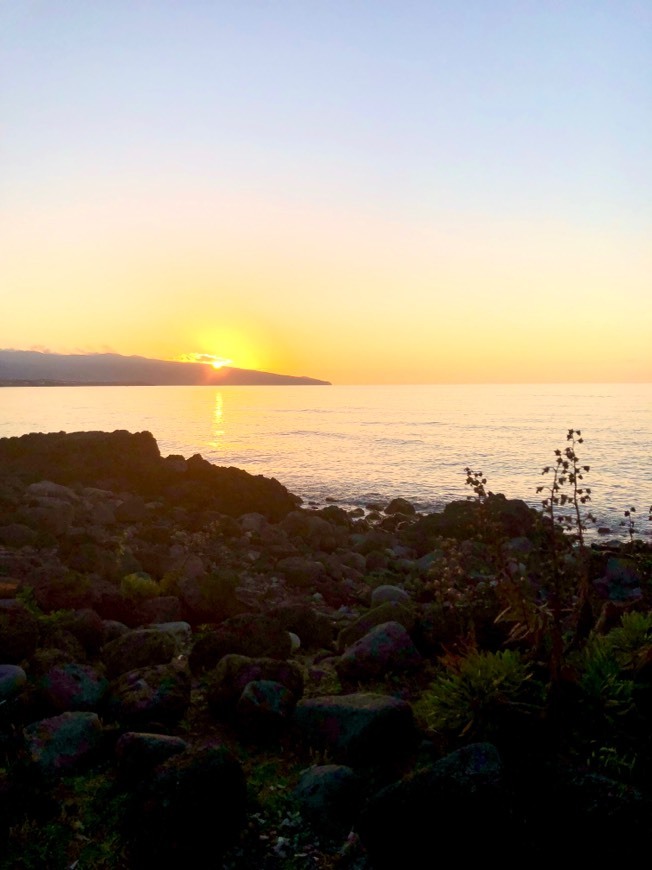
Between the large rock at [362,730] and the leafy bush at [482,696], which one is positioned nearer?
the leafy bush at [482,696]

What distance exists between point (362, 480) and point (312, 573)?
29789 mm

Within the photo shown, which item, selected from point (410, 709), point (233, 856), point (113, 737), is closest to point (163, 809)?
point (233, 856)

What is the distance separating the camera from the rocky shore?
5.37m

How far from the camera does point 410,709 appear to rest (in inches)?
286

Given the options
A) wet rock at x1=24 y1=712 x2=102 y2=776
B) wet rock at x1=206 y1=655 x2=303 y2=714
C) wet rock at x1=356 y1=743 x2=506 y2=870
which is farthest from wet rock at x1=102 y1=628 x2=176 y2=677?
wet rock at x1=356 y1=743 x2=506 y2=870

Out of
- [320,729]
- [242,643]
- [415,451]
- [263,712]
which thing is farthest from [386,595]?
[415,451]

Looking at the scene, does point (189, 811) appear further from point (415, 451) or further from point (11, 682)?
point (415, 451)

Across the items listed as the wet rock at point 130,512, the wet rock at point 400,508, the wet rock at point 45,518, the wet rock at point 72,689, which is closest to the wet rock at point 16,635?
the wet rock at point 72,689

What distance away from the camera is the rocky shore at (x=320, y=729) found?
537 centimetres

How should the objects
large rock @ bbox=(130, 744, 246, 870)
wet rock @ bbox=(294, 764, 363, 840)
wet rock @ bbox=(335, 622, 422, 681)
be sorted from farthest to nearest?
wet rock @ bbox=(335, 622, 422, 681) < wet rock @ bbox=(294, 764, 363, 840) < large rock @ bbox=(130, 744, 246, 870)

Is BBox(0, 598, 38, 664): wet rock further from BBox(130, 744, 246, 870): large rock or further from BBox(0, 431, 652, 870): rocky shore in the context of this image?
BBox(130, 744, 246, 870): large rock

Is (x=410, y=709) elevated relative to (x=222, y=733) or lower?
elevated

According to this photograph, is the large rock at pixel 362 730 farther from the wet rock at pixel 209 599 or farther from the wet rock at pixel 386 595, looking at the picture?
the wet rock at pixel 386 595

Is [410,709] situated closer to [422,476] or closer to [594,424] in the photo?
[422,476]
